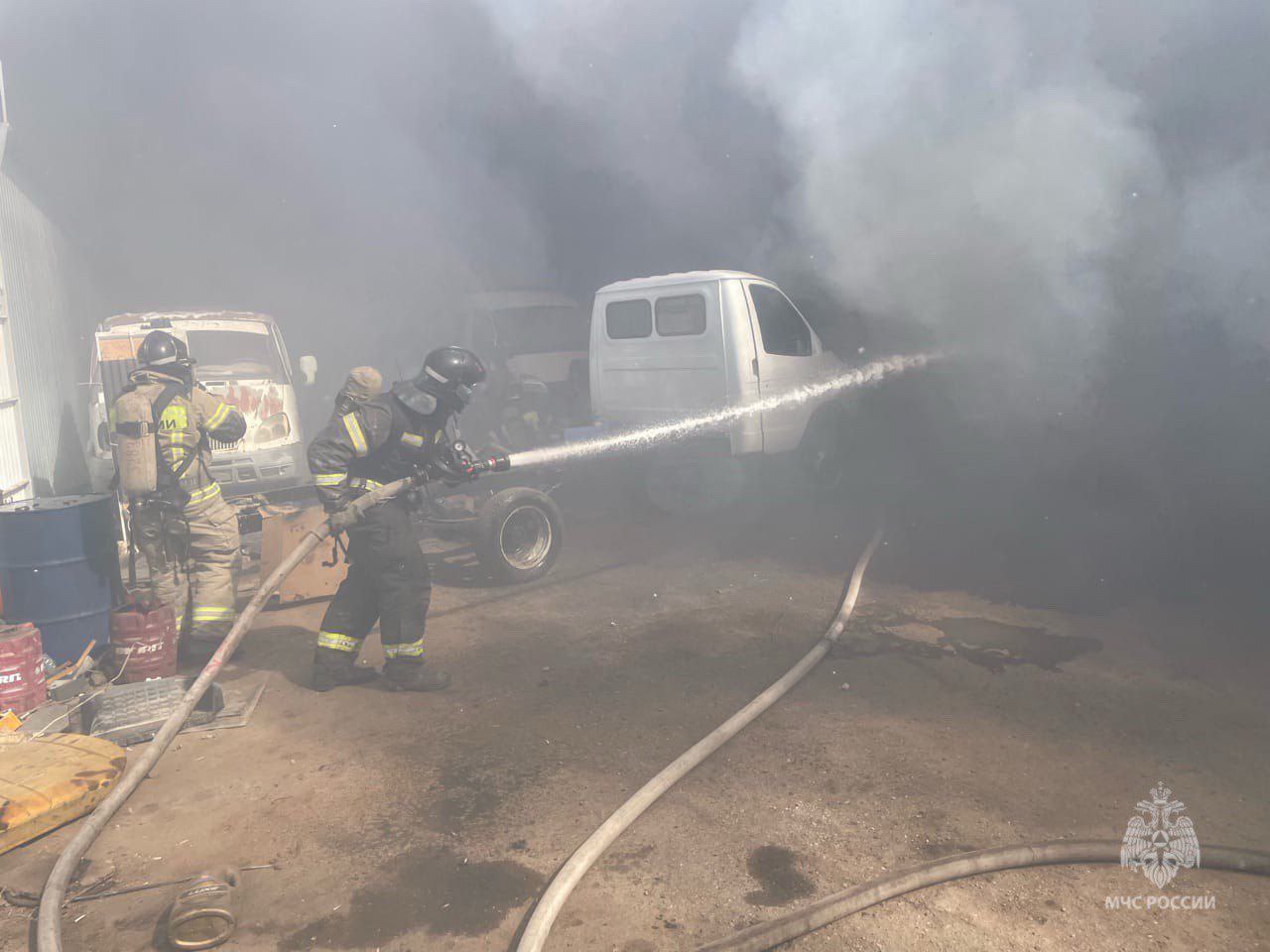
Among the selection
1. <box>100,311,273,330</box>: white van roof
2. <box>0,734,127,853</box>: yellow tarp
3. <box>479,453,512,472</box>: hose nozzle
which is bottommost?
<box>0,734,127,853</box>: yellow tarp

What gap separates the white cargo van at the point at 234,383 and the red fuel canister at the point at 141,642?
4005mm

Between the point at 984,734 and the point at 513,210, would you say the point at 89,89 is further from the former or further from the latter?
the point at 984,734

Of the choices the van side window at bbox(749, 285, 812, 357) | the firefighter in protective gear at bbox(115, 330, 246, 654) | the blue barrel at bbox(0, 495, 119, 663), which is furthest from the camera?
the van side window at bbox(749, 285, 812, 357)

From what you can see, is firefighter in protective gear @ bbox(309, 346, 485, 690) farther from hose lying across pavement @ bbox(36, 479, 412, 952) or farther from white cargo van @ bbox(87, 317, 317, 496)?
white cargo van @ bbox(87, 317, 317, 496)

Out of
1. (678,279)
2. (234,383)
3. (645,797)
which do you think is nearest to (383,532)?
(645,797)

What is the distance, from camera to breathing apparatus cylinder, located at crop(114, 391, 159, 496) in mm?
4672

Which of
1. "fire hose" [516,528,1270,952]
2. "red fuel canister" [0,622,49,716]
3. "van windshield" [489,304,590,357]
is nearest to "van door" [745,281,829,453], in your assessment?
"van windshield" [489,304,590,357]

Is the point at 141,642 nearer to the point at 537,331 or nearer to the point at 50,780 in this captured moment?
the point at 50,780

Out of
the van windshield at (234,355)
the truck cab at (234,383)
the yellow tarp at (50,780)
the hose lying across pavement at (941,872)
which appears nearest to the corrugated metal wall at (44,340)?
the truck cab at (234,383)

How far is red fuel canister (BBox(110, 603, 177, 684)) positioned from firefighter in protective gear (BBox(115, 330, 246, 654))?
1.24 ft

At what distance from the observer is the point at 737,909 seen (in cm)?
251

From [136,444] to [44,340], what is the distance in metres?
7.10

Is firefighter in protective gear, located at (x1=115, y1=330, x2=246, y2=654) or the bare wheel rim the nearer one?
firefighter in protective gear, located at (x1=115, y1=330, x2=246, y2=654)

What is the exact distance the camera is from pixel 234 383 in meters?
8.99
